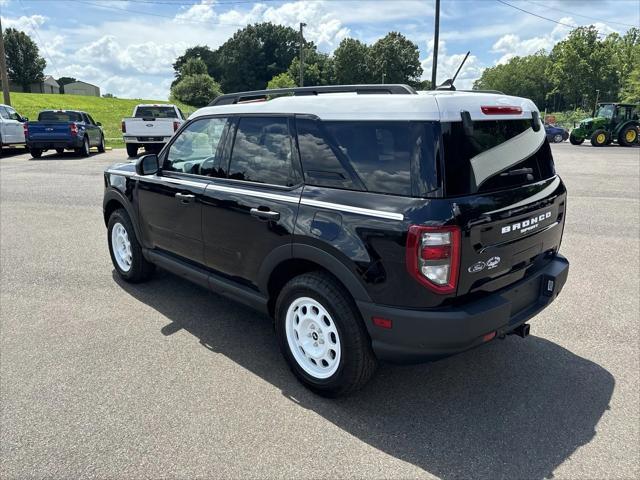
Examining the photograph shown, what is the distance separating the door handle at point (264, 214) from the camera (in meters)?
3.18

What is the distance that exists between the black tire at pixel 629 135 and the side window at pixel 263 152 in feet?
91.6

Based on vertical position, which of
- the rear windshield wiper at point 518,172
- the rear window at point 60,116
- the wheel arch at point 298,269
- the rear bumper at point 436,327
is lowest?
the rear bumper at point 436,327

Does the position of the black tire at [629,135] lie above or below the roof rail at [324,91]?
below

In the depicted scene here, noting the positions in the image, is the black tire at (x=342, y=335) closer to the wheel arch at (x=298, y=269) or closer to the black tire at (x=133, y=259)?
the wheel arch at (x=298, y=269)

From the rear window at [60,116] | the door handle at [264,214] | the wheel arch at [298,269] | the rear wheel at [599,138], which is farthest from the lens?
the rear wheel at [599,138]

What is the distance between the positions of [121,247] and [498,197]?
3974 millimetres

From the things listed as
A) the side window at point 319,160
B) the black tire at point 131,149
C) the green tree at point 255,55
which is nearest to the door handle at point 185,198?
the side window at point 319,160

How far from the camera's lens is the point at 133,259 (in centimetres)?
492

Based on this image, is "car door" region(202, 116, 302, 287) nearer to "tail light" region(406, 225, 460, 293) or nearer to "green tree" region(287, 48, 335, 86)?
"tail light" region(406, 225, 460, 293)

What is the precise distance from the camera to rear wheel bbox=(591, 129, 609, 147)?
2594 centimetres

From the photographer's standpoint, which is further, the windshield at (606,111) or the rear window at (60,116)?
the windshield at (606,111)

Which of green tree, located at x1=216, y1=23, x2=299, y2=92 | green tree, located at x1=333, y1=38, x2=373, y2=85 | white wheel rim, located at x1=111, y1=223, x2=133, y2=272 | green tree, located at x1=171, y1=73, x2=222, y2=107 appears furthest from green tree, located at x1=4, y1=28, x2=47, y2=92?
white wheel rim, located at x1=111, y1=223, x2=133, y2=272

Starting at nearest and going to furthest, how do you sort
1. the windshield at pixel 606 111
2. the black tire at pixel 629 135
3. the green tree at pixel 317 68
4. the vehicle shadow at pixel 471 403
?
Answer: the vehicle shadow at pixel 471 403
the black tire at pixel 629 135
the windshield at pixel 606 111
the green tree at pixel 317 68

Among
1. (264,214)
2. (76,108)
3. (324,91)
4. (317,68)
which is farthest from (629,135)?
(317,68)
